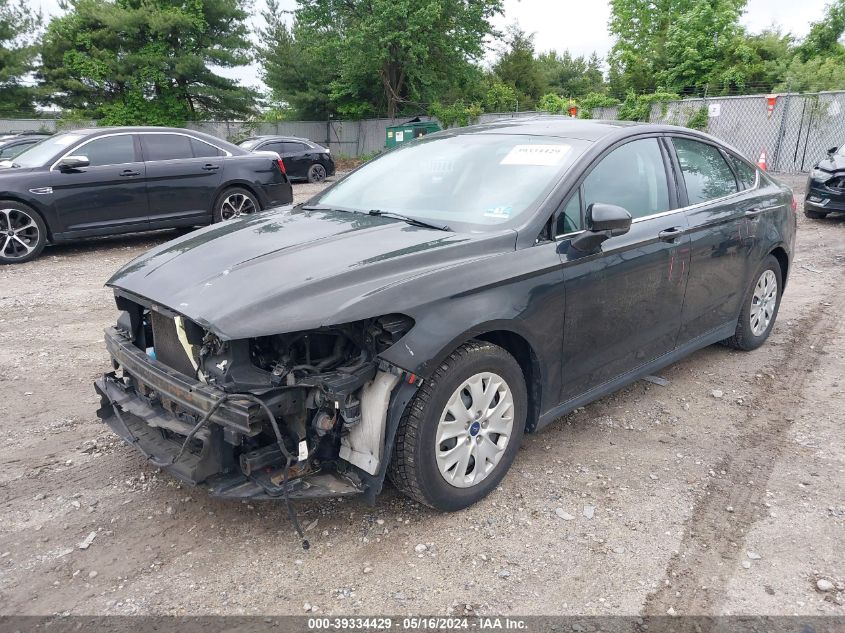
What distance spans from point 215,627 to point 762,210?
172 inches

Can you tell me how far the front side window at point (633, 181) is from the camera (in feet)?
11.5

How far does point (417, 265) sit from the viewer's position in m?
2.83

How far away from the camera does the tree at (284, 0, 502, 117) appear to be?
1095 inches

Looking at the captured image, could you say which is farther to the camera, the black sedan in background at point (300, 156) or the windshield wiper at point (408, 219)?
the black sedan in background at point (300, 156)

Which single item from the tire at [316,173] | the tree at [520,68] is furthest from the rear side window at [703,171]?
the tree at [520,68]

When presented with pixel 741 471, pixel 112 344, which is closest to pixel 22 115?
pixel 112 344

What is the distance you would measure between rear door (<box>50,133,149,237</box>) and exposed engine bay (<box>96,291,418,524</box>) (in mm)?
6195

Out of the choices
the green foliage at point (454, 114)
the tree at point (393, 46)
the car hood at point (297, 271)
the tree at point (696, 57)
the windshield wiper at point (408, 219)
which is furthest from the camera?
the tree at point (696, 57)

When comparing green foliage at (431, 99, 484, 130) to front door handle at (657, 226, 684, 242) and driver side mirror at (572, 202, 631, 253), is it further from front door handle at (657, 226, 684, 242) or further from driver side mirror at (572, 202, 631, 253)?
driver side mirror at (572, 202, 631, 253)

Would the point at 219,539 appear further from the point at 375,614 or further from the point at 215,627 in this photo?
the point at 375,614

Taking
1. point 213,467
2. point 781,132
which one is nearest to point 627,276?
point 213,467

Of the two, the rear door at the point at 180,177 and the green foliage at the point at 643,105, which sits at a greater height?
the green foliage at the point at 643,105

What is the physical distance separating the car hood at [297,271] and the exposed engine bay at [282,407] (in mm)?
116

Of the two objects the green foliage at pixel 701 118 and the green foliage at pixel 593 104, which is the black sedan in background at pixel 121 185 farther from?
the green foliage at pixel 593 104
